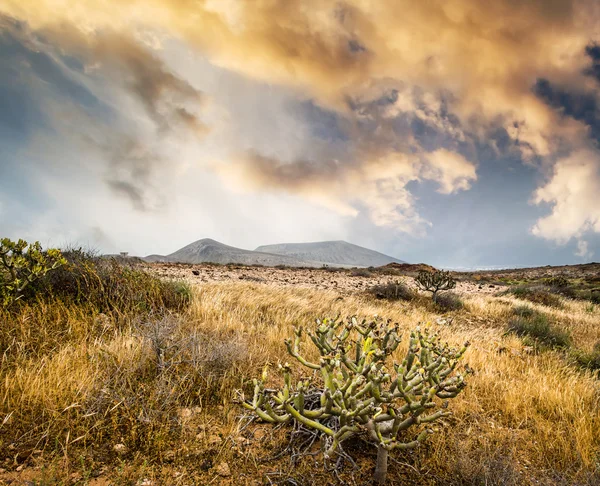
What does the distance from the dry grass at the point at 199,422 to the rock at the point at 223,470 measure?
4 centimetres

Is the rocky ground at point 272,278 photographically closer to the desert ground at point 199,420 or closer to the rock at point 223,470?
the desert ground at point 199,420

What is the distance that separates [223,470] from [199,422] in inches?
23.2

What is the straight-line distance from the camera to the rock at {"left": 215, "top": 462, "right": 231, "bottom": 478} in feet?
7.20

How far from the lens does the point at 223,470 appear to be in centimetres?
221

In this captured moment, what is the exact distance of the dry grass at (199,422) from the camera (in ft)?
7.29

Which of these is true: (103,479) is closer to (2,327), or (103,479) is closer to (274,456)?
(274,456)

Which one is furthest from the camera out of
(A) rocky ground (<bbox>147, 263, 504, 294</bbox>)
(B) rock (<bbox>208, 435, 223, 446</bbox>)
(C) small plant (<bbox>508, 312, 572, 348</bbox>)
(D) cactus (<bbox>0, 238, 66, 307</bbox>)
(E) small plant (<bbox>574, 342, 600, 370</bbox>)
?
(A) rocky ground (<bbox>147, 263, 504, 294</bbox>)

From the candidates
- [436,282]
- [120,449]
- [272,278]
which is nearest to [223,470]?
[120,449]

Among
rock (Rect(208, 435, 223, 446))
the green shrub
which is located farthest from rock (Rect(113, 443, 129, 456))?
the green shrub

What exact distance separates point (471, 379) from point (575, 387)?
1319 mm

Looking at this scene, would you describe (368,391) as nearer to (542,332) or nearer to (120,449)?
(120,449)

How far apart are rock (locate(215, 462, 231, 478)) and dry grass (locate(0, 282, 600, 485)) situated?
0.13 ft

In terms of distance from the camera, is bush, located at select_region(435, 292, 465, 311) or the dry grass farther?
bush, located at select_region(435, 292, 465, 311)

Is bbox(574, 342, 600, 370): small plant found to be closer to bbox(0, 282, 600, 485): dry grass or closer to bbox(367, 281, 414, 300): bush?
bbox(0, 282, 600, 485): dry grass
